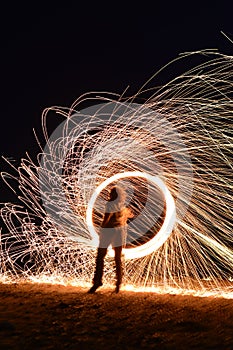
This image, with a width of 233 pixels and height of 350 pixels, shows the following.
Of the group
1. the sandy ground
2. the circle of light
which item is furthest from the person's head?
the sandy ground

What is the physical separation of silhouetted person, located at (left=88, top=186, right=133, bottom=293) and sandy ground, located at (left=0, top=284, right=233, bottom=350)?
300 millimetres

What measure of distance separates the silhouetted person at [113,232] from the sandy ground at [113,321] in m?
0.30

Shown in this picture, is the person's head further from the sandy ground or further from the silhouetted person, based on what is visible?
the sandy ground

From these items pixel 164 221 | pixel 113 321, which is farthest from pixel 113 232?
pixel 113 321

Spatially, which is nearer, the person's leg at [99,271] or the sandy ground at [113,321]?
the sandy ground at [113,321]

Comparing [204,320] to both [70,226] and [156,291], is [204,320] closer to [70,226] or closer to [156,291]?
[156,291]

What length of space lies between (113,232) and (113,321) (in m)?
1.96

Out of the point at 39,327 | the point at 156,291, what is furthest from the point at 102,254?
the point at 39,327

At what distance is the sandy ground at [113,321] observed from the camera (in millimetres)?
5043

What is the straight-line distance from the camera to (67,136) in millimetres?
9359

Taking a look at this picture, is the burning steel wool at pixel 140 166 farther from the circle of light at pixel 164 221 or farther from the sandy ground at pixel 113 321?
the sandy ground at pixel 113 321

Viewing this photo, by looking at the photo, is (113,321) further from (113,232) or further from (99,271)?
(113,232)

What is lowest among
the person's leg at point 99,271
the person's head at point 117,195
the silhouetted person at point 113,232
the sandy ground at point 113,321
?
the sandy ground at point 113,321

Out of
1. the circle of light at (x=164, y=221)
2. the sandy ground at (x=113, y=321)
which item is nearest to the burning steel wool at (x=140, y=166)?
the circle of light at (x=164, y=221)
